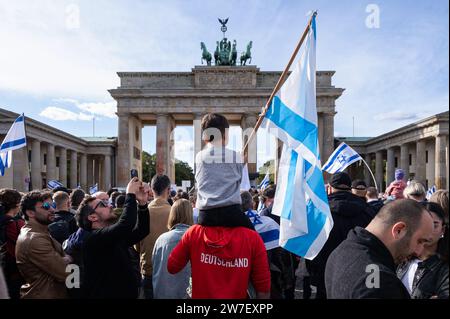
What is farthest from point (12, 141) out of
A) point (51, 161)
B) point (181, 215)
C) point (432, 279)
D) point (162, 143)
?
point (162, 143)

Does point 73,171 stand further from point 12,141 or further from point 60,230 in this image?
point 60,230

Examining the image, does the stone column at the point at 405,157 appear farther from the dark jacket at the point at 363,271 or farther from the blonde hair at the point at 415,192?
the dark jacket at the point at 363,271

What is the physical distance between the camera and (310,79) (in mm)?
4379

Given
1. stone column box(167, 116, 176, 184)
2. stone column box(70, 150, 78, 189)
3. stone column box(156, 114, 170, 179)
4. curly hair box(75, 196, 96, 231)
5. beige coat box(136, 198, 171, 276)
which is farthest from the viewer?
stone column box(70, 150, 78, 189)

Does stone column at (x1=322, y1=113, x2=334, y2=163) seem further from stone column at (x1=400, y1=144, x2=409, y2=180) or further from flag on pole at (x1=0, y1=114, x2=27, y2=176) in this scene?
flag on pole at (x1=0, y1=114, x2=27, y2=176)

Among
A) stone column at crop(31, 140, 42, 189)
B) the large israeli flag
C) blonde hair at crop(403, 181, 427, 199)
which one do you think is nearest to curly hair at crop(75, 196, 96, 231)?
the large israeli flag

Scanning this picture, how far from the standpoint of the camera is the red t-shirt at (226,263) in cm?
308

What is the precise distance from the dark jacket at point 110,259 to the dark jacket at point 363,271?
199 cm

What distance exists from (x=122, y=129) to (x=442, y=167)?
37.4 meters

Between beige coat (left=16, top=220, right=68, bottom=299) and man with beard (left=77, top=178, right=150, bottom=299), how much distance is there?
0.37m

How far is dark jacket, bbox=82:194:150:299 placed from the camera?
370 cm

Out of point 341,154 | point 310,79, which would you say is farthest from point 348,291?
point 341,154

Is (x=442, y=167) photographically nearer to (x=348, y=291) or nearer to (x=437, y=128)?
(x=437, y=128)
